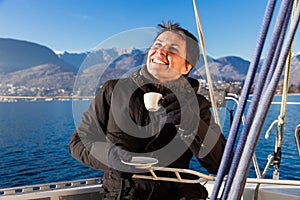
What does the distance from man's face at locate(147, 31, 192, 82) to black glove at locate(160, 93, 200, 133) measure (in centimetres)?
17

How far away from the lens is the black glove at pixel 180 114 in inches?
33.6

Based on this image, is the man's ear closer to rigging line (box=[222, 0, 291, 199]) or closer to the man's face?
the man's face

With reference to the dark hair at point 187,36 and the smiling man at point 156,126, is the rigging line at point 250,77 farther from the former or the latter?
the dark hair at point 187,36

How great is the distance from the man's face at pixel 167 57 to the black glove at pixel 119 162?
295 millimetres

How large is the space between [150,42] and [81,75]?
0.78ft

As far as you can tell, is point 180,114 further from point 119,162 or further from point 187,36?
point 187,36

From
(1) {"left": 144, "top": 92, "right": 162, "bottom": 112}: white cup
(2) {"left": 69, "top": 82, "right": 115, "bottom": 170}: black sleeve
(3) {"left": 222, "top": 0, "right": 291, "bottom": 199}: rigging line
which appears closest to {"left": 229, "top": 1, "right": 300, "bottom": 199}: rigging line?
(3) {"left": 222, "top": 0, "right": 291, "bottom": 199}: rigging line

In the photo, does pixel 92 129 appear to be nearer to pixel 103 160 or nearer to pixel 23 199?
pixel 103 160

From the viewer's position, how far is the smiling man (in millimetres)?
Result: 890

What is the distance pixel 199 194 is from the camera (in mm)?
1049

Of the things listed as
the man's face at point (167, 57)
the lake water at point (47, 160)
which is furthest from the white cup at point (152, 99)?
the lake water at point (47, 160)

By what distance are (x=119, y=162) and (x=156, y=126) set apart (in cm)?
18

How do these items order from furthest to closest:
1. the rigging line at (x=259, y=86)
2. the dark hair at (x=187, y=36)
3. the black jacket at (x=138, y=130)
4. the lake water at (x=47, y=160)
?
the lake water at (x=47, y=160)
the dark hair at (x=187, y=36)
the black jacket at (x=138, y=130)
the rigging line at (x=259, y=86)

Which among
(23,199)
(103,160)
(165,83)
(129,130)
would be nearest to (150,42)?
(165,83)
